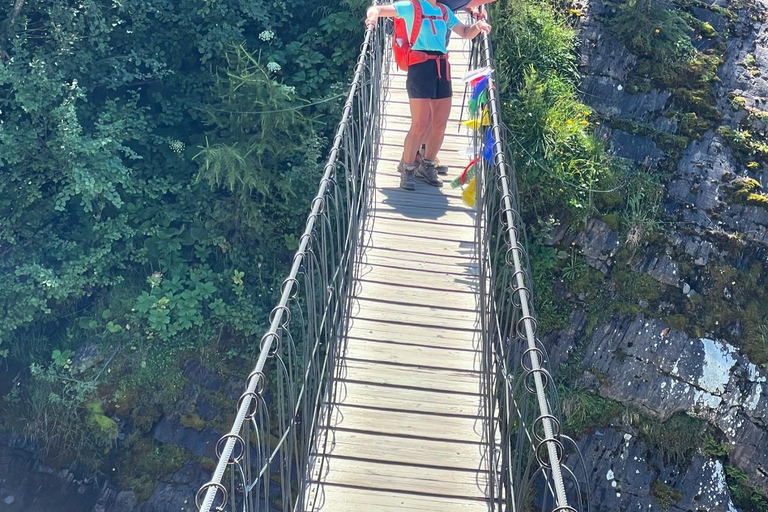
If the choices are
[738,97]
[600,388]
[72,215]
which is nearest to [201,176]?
[72,215]

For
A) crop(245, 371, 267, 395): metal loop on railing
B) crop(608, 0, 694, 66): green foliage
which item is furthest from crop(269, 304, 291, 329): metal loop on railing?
crop(608, 0, 694, 66): green foliage

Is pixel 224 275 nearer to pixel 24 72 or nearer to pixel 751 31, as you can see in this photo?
pixel 24 72

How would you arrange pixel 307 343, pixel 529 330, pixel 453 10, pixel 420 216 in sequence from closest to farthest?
pixel 529 330 < pixel 307 343 < pixel 420 216 < pixel 453 10

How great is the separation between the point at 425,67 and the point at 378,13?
0.51 meters

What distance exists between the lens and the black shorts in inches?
195

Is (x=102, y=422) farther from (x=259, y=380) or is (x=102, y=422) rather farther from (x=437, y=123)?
(x=259, y=380)

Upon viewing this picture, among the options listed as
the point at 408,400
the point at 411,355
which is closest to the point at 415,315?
the point at 411,355

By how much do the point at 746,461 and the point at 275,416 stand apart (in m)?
4.31

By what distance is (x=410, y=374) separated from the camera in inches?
154

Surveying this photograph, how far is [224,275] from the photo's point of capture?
24.5 ft

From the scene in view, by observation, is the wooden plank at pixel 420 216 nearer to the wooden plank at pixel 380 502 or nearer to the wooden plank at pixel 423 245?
the wooden plank at pixel 423 245

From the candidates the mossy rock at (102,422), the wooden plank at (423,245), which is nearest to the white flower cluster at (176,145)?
the mossy rock at (102,422)

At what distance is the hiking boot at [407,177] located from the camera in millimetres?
5340

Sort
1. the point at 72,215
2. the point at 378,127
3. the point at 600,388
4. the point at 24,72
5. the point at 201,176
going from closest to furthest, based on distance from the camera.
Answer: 1. the point at 378,127
2. the point at 600,388
3. the point at 24,72
4. the point at 201,176
5. the point at 72,215
